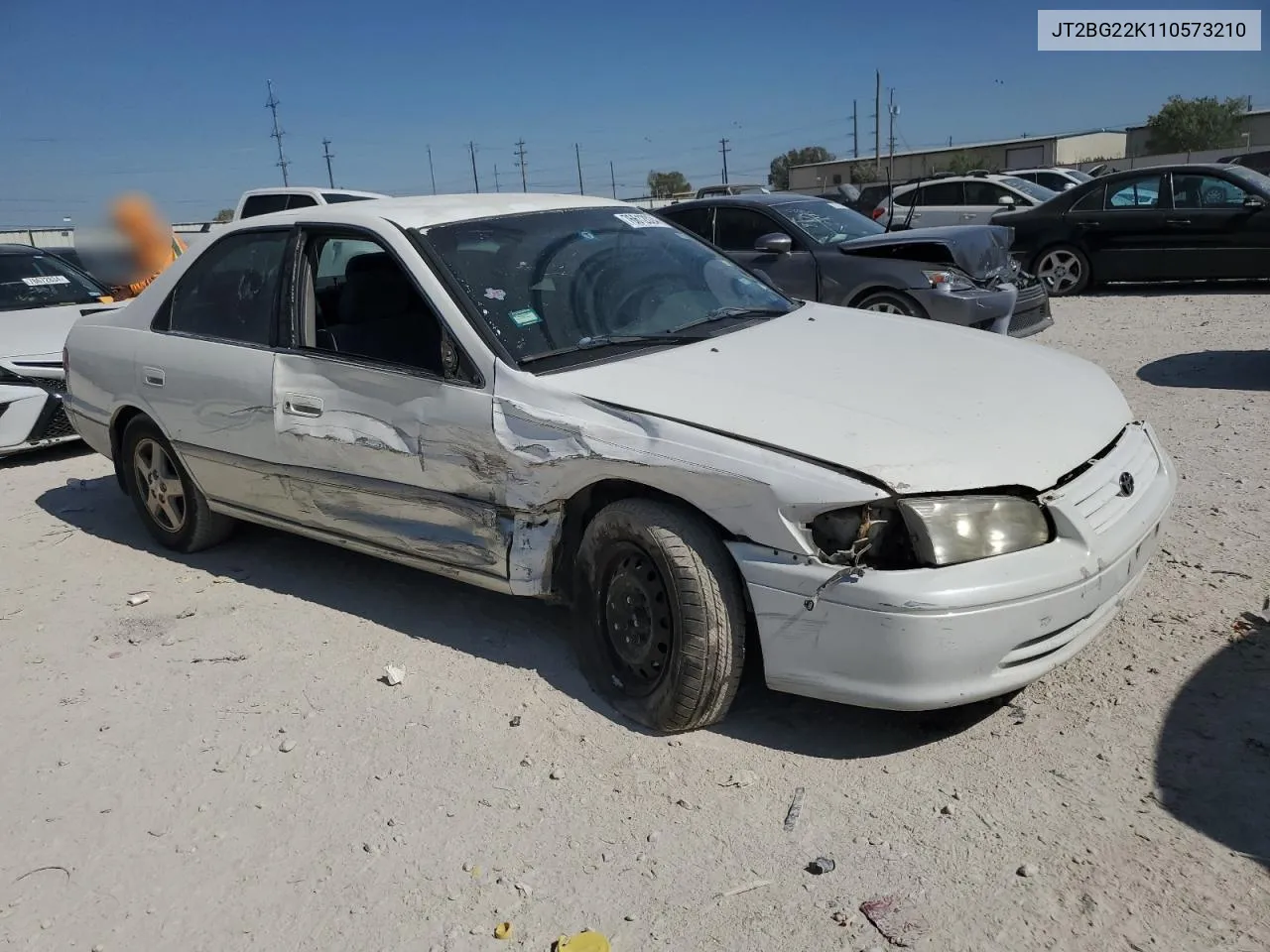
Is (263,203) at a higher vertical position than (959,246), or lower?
higher

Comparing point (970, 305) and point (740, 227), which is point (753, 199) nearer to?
point (740, 227)

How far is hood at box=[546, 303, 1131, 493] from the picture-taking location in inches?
112

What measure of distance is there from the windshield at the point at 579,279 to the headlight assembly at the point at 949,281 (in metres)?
3.71

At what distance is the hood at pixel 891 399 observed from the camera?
112 inches

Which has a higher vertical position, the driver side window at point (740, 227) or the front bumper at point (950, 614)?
the driver side window at point (740, 227)

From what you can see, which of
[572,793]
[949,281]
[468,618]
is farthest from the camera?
[949,281]

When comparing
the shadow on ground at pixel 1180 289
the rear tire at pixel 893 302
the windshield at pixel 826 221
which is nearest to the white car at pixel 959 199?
the shadow on ground at pixel 1180 289

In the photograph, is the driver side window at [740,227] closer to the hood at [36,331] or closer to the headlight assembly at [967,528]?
the hood at [36,331]

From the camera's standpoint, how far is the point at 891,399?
317 centimetres

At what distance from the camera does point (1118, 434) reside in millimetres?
3375

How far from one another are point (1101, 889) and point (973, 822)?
14.2 inches

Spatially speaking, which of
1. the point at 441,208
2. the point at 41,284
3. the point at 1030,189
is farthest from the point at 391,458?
the point at 1030,189

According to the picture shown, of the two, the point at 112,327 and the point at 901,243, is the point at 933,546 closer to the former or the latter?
the point at 112,327

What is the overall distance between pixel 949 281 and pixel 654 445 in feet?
17.7
